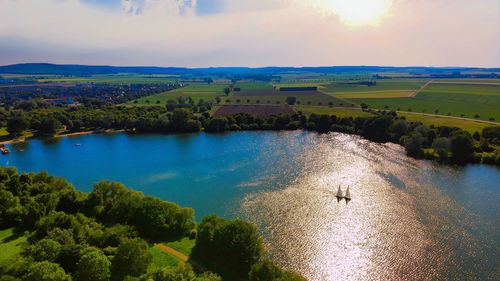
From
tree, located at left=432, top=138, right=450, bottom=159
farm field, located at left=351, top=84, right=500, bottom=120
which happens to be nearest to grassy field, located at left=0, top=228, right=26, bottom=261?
tree, located at left=432, top=138, right=450, bottom=159

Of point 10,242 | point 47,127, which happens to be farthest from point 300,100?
point 10,242

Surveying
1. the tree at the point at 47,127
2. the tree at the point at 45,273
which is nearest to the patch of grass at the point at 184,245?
the tree at the point at 45,273

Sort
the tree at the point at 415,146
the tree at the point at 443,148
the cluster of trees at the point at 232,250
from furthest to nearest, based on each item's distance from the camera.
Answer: the tree at the point at 415,146 → the tree at the point at 443,148 → the cluster of trees at the point at 232,250

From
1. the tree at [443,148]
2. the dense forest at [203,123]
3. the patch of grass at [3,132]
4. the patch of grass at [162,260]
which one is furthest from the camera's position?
the patch of grass at [3,132]

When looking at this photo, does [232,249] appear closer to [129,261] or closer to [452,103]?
[129,261]

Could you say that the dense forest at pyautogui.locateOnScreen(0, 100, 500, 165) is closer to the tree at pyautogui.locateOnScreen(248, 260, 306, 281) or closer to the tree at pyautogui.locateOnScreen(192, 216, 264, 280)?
the tree at pyautogui.locateOnScreen(192, 216, 264, 280)

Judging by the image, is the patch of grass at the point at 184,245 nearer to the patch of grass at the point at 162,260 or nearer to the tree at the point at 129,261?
the patch of grass at the point at 162,260
